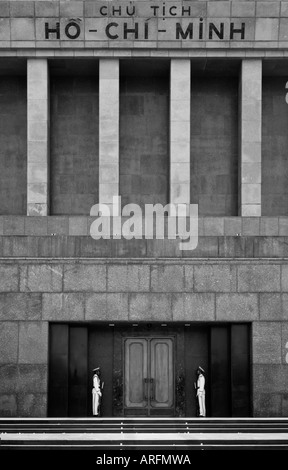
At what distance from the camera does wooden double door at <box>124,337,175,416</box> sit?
31.1 meters

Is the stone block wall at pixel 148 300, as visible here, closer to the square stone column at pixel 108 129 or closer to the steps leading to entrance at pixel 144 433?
the steps leading to entrance at pixel 144 433

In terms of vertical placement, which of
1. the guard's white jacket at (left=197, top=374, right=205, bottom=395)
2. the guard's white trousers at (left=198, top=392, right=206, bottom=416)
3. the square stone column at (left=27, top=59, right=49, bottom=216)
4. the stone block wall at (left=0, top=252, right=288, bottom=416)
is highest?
the square stone column at (left=27, top=59, right=49, bottom=216)

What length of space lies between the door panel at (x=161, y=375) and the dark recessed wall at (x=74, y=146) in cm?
618

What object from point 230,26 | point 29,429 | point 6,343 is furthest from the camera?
point 230,26

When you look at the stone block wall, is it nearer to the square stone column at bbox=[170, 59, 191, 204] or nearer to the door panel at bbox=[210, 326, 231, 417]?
the door panel at bbox=[210, 326, 231, 417]

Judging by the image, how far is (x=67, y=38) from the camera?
33156mm

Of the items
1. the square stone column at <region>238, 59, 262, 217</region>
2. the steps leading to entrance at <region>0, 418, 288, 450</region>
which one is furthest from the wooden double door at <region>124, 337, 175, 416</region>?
the square stone column at <region>238, 59, 262, 217</region>

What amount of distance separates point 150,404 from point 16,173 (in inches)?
398

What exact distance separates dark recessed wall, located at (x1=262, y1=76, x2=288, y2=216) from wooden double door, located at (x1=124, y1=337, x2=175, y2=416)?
23.1 ft

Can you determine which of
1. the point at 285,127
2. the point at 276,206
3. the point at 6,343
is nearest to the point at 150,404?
the point at 6,343

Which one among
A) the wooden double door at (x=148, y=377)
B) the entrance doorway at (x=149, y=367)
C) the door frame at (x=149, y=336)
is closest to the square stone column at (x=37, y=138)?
the entrance doorway at (x=149, y=367)

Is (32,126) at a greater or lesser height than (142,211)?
greater

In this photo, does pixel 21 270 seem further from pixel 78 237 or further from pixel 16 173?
pixel 16 173

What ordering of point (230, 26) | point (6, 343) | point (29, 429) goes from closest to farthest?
point (29, 429) → point (6, 343) → point (230, 26)
